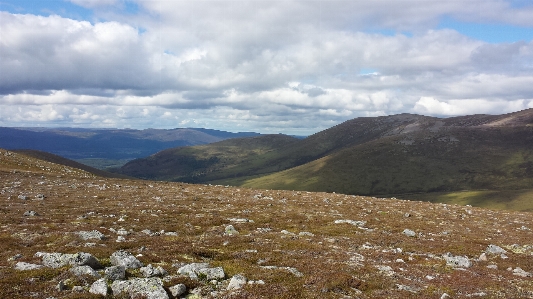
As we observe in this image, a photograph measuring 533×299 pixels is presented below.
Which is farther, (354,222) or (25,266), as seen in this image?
(354,222)

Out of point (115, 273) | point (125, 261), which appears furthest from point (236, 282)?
point (125, 261)

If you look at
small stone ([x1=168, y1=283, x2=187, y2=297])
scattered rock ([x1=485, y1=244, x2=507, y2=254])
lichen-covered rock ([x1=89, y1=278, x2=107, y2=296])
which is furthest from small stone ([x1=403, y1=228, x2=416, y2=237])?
lichen-covered rock ([x1=89, y1=278, x2=107, y2=296])

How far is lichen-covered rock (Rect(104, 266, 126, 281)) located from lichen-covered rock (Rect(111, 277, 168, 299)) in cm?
43

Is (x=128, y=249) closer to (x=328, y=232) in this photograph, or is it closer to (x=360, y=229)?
(x=328, y=232)

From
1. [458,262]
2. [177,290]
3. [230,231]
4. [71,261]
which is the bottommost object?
[458,262]

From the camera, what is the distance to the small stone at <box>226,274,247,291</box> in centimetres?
1314

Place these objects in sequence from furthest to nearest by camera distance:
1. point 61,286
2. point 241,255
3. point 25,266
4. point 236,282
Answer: point 241,255 < point 25,266 < point 236,282 < point 61,286

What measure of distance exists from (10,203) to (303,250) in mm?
31303

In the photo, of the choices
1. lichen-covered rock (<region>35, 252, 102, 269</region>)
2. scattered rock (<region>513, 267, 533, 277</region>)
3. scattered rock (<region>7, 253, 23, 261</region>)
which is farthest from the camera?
scattered rock (<region>513, 267, 533, 277</region>)

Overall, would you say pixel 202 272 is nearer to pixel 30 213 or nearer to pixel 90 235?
pixel 90 235

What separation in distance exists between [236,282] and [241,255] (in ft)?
17.3

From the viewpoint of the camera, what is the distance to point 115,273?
509 inches

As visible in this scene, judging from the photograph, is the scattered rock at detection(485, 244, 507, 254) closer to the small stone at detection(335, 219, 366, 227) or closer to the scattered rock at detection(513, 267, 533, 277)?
the scattered rock at detection(513, 267, 533, 277)

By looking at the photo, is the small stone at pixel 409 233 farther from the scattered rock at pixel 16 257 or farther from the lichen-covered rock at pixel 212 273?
the scattered rock at pixel 16 257
